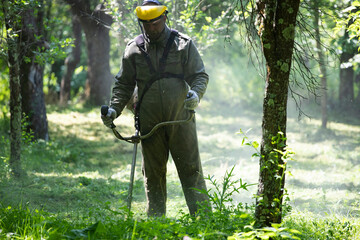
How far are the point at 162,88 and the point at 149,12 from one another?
80 cm

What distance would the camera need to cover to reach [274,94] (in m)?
2.97

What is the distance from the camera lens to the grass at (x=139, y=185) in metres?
3.07

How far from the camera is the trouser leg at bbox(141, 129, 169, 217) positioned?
14.8 ft

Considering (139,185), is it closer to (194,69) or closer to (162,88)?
(162,88)

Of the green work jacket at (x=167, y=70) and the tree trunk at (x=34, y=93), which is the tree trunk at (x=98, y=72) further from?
the green work jacket at (x=167, y=70)

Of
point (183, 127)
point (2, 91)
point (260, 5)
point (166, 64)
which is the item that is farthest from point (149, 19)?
point (2, 91)

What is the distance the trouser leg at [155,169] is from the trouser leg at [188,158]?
5.4 inches

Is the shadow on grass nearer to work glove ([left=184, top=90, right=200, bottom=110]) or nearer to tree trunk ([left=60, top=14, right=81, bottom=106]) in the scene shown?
work glove ([left=184, top=90, right=200, bottom=110])

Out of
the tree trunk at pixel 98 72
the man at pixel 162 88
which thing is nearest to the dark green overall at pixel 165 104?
the man at pixel 162 88

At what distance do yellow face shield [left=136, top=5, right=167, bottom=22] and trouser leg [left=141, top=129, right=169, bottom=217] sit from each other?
1.20m

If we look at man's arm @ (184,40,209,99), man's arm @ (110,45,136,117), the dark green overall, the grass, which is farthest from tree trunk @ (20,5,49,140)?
man's arm @ (184,40,209,99)

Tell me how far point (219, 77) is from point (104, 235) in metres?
19.0

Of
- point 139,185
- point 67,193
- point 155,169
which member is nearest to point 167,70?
point 155,169

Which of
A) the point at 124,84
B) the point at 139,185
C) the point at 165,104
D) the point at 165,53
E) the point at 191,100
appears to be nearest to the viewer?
the point at 191,100
